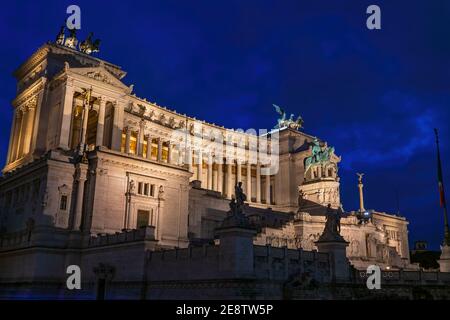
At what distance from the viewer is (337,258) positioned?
117ft

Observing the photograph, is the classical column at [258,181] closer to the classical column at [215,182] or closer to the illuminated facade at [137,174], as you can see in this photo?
the illuminated facade at [137,174]

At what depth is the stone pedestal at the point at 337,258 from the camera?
35.5 m

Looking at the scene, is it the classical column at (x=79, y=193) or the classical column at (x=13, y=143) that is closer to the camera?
the classical column at (x=79, y=193)

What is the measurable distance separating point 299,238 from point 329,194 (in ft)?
63.3

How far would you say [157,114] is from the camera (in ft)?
284

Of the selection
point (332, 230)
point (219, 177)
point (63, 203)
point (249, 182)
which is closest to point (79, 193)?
point (63, 203)

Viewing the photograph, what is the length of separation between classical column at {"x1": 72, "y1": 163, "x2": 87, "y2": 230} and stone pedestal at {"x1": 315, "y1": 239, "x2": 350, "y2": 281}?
24.5m

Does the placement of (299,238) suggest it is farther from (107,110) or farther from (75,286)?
(107,110)

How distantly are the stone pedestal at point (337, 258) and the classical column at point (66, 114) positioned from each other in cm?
4003

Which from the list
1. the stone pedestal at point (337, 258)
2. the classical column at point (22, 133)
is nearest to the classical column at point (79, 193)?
the stone pedestal at point (337, 258)

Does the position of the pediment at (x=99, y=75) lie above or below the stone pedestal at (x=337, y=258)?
above

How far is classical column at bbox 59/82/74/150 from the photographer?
60.5 meters

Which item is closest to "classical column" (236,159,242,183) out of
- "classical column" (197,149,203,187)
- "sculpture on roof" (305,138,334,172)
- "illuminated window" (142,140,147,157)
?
"classical column" (197,149,203,187)
